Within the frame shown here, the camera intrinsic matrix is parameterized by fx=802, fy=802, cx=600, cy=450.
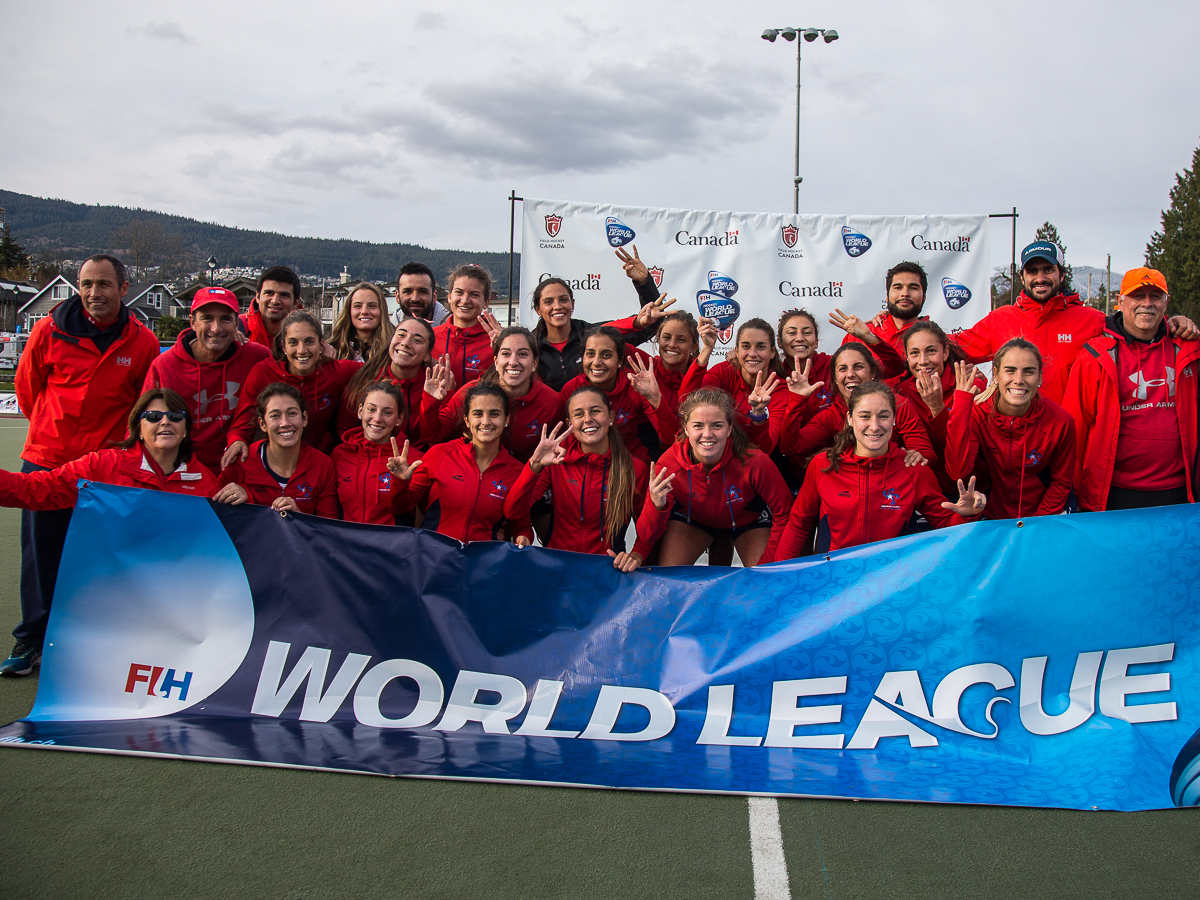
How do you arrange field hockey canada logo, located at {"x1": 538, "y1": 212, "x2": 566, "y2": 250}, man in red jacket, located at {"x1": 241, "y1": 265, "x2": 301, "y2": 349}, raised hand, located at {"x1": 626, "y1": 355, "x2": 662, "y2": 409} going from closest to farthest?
raised hand, located at {"x1": 626, "y1": 355, "x2": 662, "y2": 409} → man in red jacket, located at {"x1": 241, "y1": 265, "x2": 301, "y2": 349} → field hockey canada logo, located at {"x1": 538, "y1": 212, "x2": 566, "y2": 250}

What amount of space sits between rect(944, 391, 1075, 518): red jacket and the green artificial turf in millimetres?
1681

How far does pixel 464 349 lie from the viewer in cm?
551

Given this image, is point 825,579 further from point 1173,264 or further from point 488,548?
point 1173,264

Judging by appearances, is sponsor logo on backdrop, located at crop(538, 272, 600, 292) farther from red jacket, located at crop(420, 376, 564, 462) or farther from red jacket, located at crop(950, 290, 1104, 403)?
red jacket, located at crop(950, 290, 1104, 403)

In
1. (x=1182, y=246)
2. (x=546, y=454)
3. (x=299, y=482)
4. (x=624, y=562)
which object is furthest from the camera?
(x=1182, y=246)

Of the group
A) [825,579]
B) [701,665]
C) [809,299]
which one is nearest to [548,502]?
[701,665]

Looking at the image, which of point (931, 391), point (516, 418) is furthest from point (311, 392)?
point (931, 391)

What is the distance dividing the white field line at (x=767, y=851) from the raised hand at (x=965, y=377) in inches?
92.7

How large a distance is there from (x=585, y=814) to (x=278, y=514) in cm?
215

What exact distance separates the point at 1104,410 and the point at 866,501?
1594mm

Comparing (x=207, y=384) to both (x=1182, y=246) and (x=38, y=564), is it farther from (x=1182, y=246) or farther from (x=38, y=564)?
(x=1182, y=246)

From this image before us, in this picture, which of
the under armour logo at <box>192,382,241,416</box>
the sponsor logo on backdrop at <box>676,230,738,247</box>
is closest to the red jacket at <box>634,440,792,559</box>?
the under armour logo at <box>192,382,241,416</box>

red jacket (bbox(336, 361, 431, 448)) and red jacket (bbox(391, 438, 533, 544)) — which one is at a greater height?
red jacket (bbox(336, 361, 431, 448))

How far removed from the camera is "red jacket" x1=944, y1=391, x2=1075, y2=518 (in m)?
4.21
